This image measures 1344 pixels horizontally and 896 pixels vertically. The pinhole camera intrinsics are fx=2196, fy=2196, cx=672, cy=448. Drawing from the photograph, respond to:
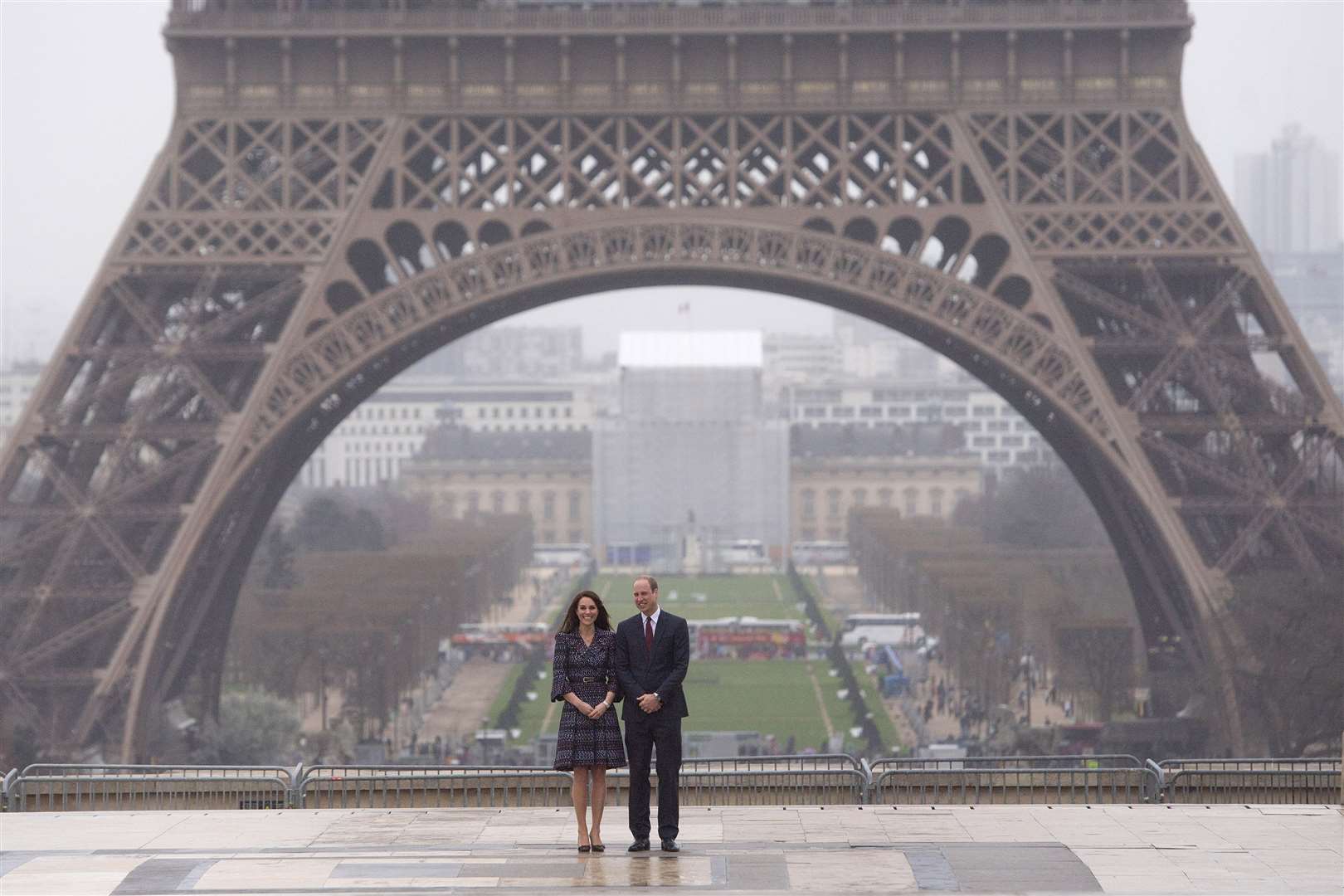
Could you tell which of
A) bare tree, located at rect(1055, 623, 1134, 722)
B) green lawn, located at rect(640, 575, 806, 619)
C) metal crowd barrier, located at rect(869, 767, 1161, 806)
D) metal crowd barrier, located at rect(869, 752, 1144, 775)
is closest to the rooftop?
green lawn, located at rect(640, 575, 806, 619)

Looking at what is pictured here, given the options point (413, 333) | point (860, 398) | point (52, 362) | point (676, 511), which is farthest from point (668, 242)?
point (860, 398)

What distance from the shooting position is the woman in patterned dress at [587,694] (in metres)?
14.7

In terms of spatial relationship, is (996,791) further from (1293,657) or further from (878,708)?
(878,708)

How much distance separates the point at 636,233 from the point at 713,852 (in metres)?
25.3

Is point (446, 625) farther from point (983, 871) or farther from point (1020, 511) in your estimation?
point (983, 871)

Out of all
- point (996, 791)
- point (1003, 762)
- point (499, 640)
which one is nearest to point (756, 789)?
point (996, 791)

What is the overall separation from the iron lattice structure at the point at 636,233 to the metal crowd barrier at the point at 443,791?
60.4 feet

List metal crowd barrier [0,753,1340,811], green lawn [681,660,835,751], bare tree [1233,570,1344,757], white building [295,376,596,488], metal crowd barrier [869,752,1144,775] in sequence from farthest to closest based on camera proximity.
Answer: white building [295,376,596,488]
green lawn [681,660,835,751]
bare tree [1233,570,1344,757]
metal crowd barrier [869,752,1144,775]
metal crowd barrier [0,753,1340,811]

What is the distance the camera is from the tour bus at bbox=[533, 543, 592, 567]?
436ft

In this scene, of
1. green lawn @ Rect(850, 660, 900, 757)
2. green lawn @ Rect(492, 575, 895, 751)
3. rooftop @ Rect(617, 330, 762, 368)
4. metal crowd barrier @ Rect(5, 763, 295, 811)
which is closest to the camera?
metal crowd barrier @ Rect(5, 763, 295, 811)

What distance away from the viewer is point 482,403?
18812 cm

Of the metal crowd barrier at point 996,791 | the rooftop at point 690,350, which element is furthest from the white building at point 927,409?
the metal crowd barrier at point 996,791

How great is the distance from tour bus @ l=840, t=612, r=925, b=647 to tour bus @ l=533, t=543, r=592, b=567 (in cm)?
4368

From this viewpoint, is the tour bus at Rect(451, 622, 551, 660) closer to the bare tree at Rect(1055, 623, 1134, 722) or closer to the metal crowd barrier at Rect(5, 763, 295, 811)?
the bare tree at Rect(1055, 623, 1134, 722)
